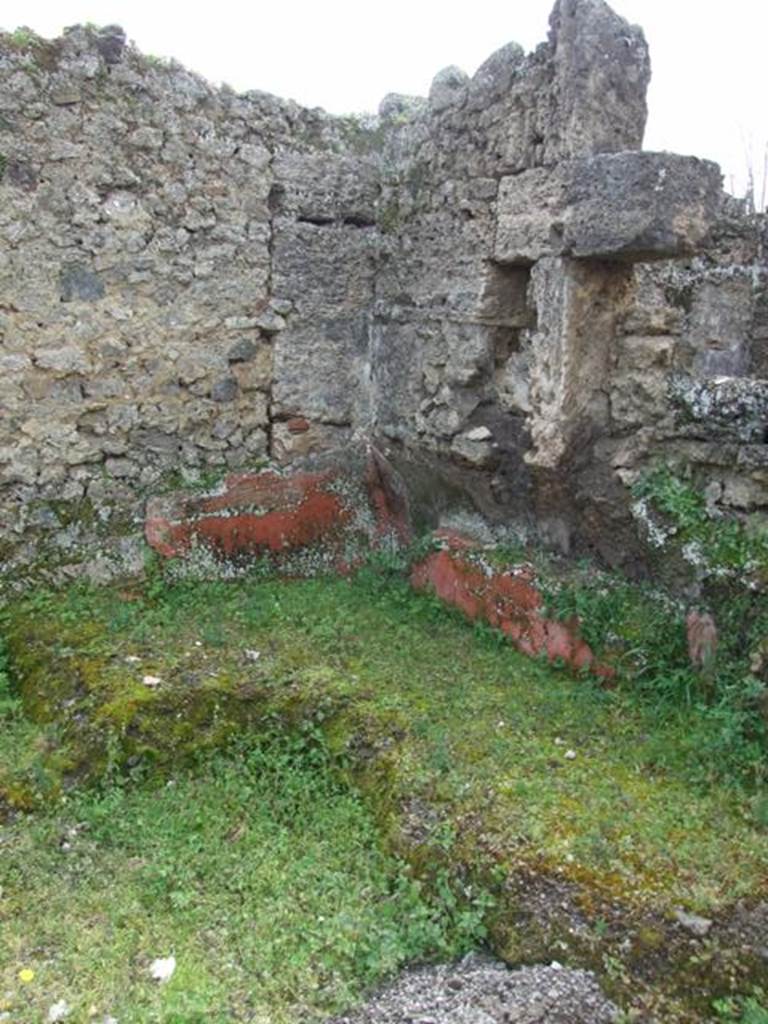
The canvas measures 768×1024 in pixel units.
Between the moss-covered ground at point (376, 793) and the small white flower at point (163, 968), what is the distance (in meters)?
0.04

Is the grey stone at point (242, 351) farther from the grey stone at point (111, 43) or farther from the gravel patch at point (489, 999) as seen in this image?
the gravel patch at point (489, 999)

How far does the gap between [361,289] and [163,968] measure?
391 centimetres

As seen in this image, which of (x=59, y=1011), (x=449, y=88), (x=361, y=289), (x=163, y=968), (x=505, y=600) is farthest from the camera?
(x=361, y=289)

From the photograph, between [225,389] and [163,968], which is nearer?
[163,968]

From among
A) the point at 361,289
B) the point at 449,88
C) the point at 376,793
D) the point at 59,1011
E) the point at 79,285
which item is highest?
the point at 449,88

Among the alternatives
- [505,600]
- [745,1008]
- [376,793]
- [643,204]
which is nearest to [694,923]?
[745,1008]

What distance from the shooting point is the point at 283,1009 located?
2.69m

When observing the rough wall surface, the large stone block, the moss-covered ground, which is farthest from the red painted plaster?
the large stone block

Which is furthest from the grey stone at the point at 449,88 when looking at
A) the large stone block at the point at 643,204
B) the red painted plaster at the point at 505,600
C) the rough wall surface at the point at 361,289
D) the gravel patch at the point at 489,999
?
the gravel patch at the point at 489,999

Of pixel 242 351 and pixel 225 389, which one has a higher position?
pixel 242 351

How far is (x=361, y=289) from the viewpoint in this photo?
5.66 m

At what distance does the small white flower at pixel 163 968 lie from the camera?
2.78m

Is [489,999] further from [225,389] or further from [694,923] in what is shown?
[225,389]

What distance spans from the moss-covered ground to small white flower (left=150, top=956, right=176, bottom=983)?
0.04m
